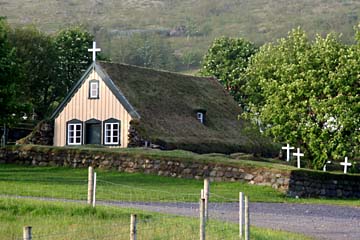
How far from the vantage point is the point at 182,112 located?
57.6 metres

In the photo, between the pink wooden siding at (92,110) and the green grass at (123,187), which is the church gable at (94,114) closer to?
the pink wooden siding at (92,110)

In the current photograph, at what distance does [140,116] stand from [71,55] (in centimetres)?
3206

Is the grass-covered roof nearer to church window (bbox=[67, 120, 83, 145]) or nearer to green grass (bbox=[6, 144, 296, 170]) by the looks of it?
church window (bbox=[67, 120, 83, 145])

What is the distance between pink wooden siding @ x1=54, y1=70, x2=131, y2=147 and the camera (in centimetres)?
5372

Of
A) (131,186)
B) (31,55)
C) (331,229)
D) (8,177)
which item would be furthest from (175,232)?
(31,55)

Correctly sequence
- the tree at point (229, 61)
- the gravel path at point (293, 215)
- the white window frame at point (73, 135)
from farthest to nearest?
the tree at point (229, 61) → the white window frame at point (73, 135) → the gravel path at point (293, 215)

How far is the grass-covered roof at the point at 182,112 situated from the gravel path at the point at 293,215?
877 inches

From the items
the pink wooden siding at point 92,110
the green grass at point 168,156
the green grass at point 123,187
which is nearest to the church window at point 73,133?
the pink wooden siding at point 92,110

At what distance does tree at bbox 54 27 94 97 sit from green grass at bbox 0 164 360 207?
39232 millimetres

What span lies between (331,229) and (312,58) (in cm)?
2029

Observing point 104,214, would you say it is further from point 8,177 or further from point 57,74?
point 57,74

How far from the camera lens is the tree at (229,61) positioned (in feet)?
264

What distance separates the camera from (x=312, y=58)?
1700 inches

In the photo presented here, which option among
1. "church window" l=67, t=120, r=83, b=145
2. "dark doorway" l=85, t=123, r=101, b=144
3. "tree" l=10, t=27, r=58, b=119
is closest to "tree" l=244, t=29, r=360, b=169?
"dark doorway" l=85, t=123, r=101, b=144
